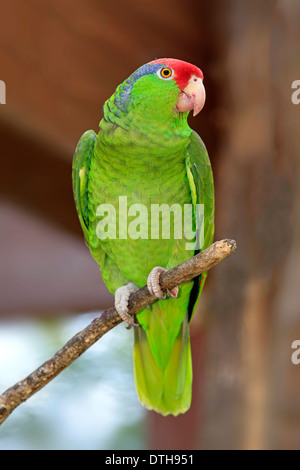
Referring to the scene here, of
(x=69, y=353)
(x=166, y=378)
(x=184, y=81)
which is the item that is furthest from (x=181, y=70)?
(x=166, y=378)

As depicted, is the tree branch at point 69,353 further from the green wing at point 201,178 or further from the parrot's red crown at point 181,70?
the parrot's red crown at point 181,70

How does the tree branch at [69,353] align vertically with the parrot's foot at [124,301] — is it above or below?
below

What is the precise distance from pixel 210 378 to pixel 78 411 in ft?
1.51

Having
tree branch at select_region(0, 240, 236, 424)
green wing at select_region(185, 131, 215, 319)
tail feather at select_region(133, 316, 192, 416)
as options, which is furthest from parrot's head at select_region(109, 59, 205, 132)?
tail feather at select_region(133, 316, 192, 416)

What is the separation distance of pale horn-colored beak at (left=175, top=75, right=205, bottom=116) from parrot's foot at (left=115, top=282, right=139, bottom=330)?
38 cm

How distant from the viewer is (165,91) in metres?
0.82

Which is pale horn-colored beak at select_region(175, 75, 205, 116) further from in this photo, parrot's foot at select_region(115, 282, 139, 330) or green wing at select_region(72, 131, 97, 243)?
parrot's foot at select_region(115, 282, 139, 330)

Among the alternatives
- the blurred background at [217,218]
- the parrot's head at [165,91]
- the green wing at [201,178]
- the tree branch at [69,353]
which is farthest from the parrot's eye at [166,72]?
the blurred background at [217,218]

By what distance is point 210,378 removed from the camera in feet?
5.09

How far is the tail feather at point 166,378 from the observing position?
3.35ft

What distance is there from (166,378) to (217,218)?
642 millimetres

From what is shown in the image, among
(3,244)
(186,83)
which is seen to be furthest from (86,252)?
(186,83)

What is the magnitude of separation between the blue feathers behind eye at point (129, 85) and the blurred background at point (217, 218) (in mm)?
458

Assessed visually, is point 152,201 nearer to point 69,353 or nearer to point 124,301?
point 124,301
